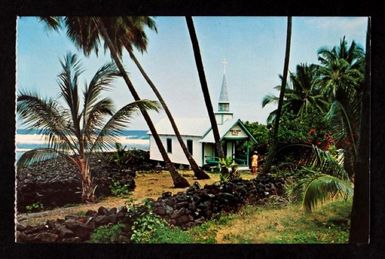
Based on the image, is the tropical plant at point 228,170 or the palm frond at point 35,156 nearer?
the palm frond at point 35,156

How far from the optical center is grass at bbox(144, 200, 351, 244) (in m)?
5.55

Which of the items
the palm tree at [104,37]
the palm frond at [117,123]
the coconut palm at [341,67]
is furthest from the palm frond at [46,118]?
the coconut palm at [341,67]

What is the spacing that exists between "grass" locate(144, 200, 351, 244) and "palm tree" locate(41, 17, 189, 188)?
29.4 inches

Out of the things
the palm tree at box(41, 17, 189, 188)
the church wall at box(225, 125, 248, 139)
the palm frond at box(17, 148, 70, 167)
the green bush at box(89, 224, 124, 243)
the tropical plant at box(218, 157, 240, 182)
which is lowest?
the green bush at box(89, 224, 124, 243)

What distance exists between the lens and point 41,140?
218 inches

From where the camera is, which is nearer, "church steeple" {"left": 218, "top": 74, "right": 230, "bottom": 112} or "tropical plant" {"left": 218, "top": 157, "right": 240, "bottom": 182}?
"church steeple" {"left": 218, "top": 74, "right": 230, "bottom": 112}

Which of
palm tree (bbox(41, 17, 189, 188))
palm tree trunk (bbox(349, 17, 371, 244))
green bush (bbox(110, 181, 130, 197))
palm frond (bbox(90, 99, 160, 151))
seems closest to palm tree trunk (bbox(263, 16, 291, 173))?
palm tree trunk (bbox(349, 17, 371, 244))

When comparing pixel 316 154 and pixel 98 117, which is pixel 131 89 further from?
pixel 316 154

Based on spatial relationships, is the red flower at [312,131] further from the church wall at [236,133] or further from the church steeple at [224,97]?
the church steeple at [224,97]

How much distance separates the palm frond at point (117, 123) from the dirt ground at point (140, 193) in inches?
14.8

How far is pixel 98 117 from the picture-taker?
5.57m

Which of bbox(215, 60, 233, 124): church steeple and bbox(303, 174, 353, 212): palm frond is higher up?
bbox(215, 60, 233, 124): church steeple

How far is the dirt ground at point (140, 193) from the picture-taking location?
18.2ft

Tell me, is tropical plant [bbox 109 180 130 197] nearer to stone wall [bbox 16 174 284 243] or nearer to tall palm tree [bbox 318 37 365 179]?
stone wall [bbox 16 174 284 243]
